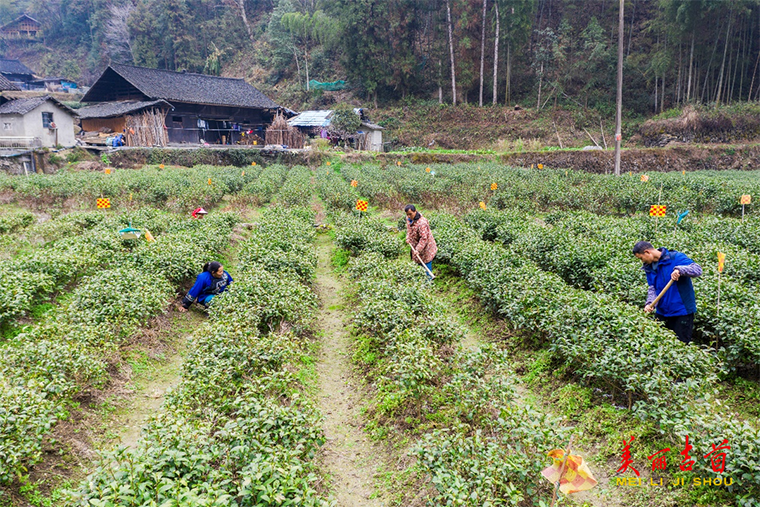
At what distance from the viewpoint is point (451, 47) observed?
4512cm

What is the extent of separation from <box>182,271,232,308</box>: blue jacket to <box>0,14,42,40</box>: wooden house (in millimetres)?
89596

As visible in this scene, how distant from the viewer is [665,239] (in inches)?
372

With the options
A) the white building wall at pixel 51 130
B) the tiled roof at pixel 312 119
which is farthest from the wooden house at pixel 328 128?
the white building wall at pixel 51 130

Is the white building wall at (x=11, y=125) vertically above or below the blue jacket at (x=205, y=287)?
above

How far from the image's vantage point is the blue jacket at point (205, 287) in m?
8.24

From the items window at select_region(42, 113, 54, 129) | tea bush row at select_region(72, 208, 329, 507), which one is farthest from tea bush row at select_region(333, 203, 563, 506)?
window at select_region(42, 113, 54, 129)

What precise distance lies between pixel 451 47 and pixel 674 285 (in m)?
44.7

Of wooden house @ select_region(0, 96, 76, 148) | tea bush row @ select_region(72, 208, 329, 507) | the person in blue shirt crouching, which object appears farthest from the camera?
wooden house @ select_region(0, 96, 76, 148)

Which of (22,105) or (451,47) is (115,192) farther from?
(451,47)

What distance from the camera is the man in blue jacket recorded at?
561 cm

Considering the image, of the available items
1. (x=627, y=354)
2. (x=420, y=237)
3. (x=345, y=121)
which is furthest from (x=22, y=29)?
(x=627, y=354)

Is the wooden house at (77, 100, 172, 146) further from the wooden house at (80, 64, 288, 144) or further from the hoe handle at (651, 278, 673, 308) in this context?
the hoe handle at (651, 278, 673, 308)

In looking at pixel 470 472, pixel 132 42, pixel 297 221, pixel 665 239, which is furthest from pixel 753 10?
pixel 132 42

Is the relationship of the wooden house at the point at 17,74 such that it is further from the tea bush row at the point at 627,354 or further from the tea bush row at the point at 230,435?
the tea bush row at the point at 627,354
